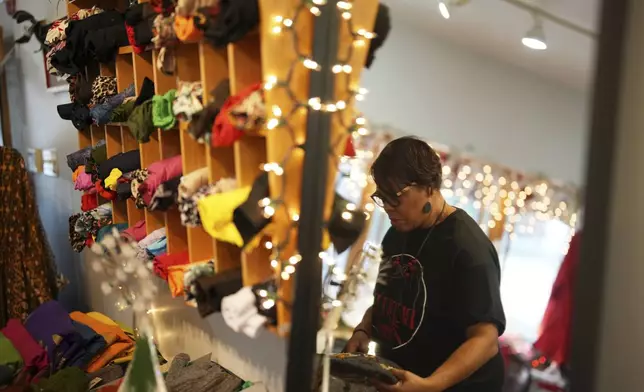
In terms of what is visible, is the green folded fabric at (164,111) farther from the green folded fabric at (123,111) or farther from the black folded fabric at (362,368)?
the black folded fabric at (362,368)

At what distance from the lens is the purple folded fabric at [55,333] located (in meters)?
1.35

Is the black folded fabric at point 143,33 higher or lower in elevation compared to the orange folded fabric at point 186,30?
higher

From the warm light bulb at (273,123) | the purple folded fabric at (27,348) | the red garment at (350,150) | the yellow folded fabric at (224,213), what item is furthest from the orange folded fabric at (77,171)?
the red garment at (350,150)

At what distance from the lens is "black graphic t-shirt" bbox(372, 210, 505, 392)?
824 mm

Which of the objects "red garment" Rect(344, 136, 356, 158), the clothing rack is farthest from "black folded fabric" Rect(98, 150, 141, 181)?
"red garment" Rect(344, 136, 356, 158)

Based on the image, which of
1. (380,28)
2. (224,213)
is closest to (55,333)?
(224,213)

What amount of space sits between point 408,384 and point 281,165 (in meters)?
0.47

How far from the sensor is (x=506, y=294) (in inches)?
31.7

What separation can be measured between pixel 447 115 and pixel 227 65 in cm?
50

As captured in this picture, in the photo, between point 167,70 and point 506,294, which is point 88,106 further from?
point 506,294

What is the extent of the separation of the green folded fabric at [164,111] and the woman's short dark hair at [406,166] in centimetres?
53

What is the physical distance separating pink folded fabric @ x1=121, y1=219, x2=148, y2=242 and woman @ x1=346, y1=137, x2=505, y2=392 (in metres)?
0.74

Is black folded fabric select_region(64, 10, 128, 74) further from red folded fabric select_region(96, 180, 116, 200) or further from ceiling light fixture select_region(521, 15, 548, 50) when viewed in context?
ceiling light fixture select_region(521, 15, 548, 50)

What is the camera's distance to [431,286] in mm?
874
